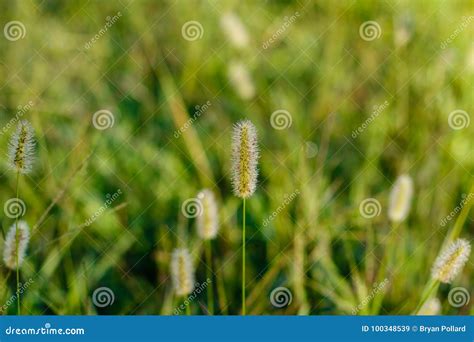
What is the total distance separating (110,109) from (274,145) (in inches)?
20.4

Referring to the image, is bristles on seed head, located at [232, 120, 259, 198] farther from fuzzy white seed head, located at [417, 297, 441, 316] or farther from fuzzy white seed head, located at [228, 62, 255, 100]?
fuzzy white seed head, located at [417, 297, 441, 316]

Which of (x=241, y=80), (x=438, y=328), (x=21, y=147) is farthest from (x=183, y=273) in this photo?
(x=438, y=328)

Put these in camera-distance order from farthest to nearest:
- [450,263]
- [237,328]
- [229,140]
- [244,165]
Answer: [229,140]
[237,328]
[450,263]
[244,165]

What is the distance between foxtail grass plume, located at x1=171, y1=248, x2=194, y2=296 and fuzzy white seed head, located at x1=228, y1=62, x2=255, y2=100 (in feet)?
1.82

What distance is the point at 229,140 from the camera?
7.30 ft

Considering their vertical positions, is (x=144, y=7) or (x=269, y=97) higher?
(x=144, y=7)

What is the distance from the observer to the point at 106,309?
212 centimetres

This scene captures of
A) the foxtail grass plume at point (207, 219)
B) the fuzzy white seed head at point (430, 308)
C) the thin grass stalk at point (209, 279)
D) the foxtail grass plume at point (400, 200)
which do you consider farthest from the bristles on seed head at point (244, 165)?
the fuzzy white seed head at point (430, 308)

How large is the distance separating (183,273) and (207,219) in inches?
6.3

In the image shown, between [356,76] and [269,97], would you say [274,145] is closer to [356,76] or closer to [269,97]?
[269,97]

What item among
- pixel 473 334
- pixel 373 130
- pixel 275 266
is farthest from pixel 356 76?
pixel 473 334

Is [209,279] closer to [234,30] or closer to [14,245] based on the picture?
[14,245]

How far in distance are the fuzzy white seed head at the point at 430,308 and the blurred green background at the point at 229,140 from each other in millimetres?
43

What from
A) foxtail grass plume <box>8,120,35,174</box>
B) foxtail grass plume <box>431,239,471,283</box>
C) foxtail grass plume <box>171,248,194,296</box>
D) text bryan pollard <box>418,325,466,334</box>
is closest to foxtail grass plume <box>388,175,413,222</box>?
foxtail grass plume <box>431,239,471,283</box>
